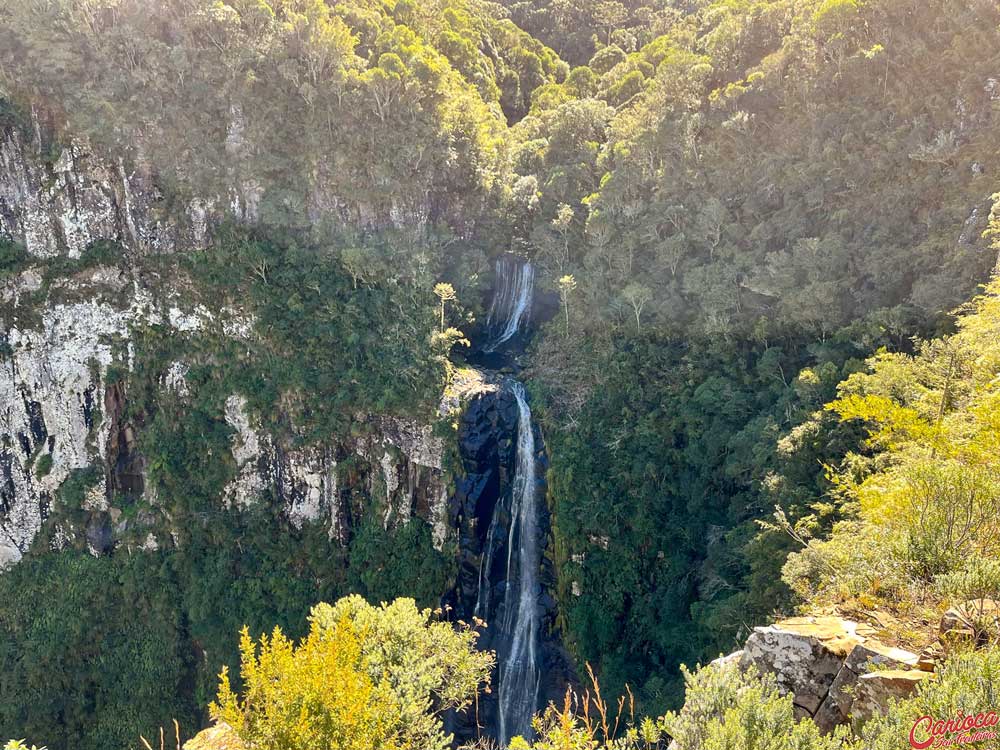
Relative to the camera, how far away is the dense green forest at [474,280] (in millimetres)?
18297

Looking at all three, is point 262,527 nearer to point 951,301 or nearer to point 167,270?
point 167,270

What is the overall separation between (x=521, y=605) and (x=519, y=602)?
12 centimetres

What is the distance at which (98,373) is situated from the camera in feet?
76.2

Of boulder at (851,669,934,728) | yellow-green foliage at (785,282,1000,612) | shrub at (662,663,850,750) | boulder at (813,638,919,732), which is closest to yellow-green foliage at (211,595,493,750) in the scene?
shrub at (662,663,850,750)

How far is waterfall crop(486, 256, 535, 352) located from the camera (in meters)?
27.6

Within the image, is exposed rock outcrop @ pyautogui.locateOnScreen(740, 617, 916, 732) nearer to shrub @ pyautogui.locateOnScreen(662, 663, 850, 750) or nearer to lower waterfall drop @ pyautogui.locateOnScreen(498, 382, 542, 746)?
shrub @ pyautogui.locateOnScreen(662, 663, 850, 750)

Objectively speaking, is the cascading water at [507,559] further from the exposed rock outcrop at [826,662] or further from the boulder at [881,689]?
the boulder at [881,689]

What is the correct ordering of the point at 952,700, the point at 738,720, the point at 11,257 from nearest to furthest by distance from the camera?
the point at 952,700 < the point at 738,720 < the point at 11,257

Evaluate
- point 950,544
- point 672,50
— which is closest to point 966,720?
point 950,544

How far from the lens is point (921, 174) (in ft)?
62.1

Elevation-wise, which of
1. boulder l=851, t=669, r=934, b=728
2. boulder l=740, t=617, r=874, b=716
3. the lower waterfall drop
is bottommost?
the lower waterfall drop

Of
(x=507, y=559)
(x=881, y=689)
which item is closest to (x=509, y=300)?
(x=507, y=559)

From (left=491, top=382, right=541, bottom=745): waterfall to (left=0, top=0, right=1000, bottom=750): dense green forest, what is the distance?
0.94m

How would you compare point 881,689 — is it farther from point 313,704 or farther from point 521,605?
point 521,605
